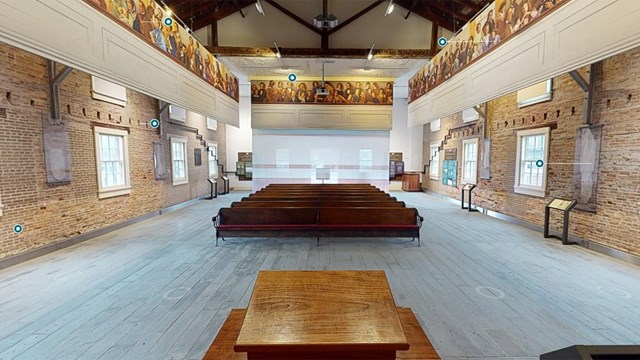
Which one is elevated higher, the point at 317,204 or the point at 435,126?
the point at 435,126

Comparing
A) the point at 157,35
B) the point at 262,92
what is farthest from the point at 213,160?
the point at 157,35

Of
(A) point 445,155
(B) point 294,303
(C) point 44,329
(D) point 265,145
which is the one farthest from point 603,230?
(D) point 265,145

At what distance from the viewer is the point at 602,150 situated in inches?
195

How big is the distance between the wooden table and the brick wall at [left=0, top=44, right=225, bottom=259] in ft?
16.9

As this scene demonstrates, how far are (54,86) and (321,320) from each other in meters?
6.41

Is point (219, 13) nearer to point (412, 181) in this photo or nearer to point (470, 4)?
point (470, 4)

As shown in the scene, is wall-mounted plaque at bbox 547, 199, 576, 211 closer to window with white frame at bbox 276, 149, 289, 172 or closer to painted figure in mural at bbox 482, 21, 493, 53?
painted figure in mural at bbox 482, 21, 493, 53

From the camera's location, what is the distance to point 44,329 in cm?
272

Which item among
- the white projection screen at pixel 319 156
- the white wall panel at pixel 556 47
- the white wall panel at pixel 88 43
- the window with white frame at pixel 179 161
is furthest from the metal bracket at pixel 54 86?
the white wall panel at pixel 556 47

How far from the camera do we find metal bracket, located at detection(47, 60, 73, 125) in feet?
16.1

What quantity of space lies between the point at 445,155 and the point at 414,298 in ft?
31.7

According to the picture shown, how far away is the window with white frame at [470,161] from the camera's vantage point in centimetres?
Result: 933

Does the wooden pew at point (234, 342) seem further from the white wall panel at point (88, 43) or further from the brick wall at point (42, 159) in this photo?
the brick wall at point (42, 159)

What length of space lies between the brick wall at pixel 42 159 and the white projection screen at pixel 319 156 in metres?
5.36
